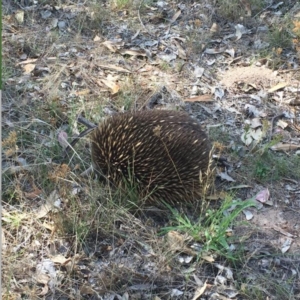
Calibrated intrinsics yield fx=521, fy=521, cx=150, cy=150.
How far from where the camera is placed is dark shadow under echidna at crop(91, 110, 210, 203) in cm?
307

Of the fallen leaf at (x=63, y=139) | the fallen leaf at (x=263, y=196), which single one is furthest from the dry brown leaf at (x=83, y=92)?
the fallen leaf at (x=263, y=196)

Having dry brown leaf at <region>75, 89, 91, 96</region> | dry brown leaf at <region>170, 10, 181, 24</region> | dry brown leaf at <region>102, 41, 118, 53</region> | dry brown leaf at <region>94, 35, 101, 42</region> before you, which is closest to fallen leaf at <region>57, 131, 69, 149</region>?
dry brown leaf at <region>75, 89, 91, 96</region>

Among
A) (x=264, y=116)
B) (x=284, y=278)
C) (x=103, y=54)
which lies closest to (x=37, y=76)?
(x=103, y=54)

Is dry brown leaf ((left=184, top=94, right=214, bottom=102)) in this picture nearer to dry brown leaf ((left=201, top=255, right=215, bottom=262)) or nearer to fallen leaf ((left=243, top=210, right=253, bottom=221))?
fallen leaf ((left=243, top=210, right=253, bottom=221))

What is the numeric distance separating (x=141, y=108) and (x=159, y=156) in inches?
37.4

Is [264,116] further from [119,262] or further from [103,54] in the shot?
[119,262]

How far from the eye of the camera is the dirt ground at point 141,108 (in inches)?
108

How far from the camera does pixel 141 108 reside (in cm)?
395

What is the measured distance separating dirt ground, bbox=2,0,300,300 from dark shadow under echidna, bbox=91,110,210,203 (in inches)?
6.0

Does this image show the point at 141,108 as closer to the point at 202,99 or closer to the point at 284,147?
the point at 202,99

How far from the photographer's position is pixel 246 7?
507 centimetres

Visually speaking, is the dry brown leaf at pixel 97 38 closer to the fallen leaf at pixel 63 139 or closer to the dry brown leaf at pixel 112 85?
the dry brown leaf at pixel 112 85

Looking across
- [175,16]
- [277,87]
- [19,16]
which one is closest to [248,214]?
[277,87]

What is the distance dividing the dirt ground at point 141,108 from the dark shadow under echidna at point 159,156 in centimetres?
15
